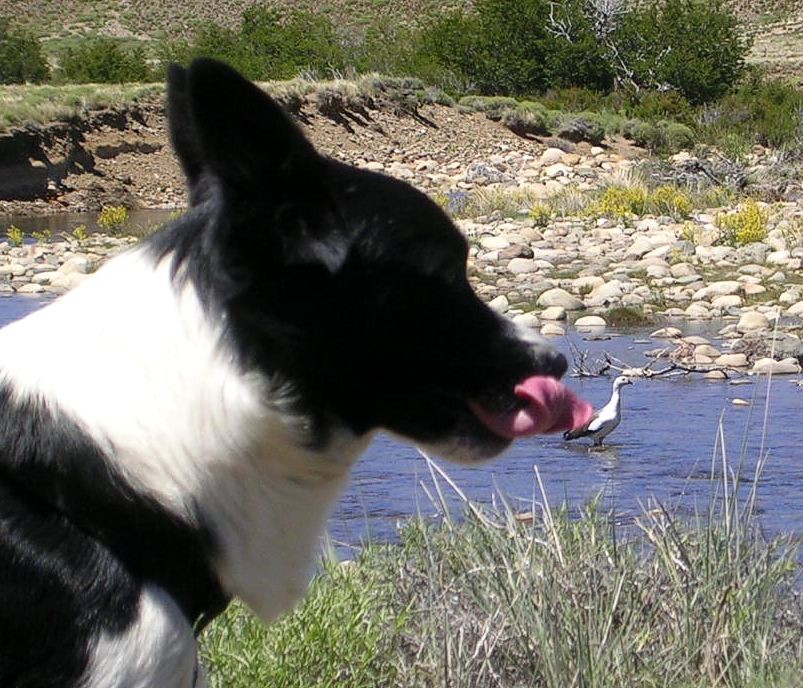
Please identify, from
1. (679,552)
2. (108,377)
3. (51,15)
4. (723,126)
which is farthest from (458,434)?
(51,15)

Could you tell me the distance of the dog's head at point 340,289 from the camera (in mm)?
2061

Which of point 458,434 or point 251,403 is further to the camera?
point 458,434

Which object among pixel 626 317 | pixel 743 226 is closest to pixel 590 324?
pixel 626 317

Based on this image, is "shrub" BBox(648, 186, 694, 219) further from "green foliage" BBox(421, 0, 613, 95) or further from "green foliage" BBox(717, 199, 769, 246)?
"green foliage" BBox(421, 0, 613, 95)

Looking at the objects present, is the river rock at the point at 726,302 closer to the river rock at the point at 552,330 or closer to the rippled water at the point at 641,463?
the river rock at the point at 552,330

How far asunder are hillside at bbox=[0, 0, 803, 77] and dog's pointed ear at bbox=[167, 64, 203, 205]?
75.8 m

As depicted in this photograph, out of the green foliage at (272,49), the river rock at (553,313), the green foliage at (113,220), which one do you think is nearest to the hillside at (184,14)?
the green foliage at (272,49)

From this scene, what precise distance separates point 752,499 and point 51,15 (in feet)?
279

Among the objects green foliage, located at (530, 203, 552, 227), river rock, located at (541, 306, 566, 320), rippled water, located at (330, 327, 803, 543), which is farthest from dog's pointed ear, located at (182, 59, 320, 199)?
green foliage, located at (530, 203, 552, 227)

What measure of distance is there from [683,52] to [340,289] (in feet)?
138

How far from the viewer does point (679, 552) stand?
3.69 meters

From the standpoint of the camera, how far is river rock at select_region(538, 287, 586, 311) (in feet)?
39.9

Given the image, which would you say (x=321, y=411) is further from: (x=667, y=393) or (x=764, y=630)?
(x=667, y=393)

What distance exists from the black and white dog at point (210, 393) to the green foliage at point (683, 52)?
40841 mm
